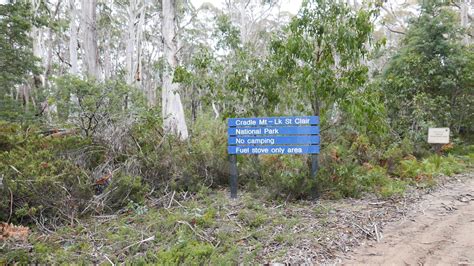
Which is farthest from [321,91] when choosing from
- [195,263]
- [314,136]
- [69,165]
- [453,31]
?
[453,31]

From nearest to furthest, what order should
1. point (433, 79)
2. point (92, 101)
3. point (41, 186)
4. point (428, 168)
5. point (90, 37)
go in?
point (41, 186) < point (92, 101) < point (428, 168) < point (433, 79) < point (90, 37)

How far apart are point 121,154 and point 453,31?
36.3 feet

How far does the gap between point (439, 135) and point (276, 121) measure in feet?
20.8

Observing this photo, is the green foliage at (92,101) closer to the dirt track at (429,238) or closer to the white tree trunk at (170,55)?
the white tree trunk at (170,55)

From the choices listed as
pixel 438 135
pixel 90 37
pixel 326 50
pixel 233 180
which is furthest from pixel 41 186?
pixel 438 135

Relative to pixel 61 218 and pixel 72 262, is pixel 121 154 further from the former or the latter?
pixel 72 262

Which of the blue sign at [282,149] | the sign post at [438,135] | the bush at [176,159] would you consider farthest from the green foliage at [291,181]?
the sign post at [438,135]

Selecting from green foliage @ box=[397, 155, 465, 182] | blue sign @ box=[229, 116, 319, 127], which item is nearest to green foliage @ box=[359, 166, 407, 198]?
green foliage @ box=[397, 155, 465, 182]

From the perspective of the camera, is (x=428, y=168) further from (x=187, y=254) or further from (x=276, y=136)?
(x=187, y=254)

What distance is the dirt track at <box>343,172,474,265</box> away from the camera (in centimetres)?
367

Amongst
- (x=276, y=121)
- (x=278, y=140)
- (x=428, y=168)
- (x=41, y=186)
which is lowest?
(x=428, y=168)

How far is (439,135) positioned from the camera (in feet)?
30.8

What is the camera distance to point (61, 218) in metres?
4.48

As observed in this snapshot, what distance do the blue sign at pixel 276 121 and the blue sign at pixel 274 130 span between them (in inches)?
2.4
